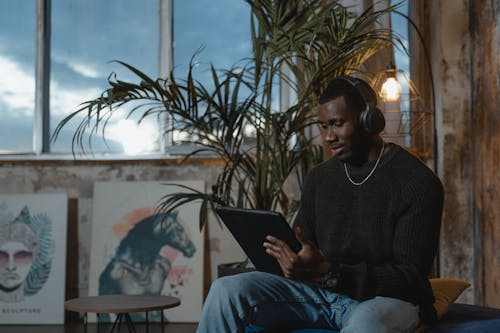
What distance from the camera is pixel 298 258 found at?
2.19 meters

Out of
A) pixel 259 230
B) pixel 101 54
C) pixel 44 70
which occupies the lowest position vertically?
pixel 259 230

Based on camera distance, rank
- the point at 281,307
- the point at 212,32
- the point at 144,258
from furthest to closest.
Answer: the point at 212,32, the point at 144,258, the point at 281,307

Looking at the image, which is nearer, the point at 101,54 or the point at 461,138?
the point at 461,138

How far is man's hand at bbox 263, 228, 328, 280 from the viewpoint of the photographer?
86.3 inches

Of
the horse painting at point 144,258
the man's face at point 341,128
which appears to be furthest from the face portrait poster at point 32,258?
the man's face at point 341,128

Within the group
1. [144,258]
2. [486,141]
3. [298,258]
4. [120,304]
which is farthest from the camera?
[144,258]

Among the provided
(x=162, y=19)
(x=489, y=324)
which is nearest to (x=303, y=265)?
(x=489, y=324)

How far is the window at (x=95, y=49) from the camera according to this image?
5.61m

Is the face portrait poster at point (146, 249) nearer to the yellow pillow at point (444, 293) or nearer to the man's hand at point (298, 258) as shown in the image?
the yellow pillow at point (444, 293)

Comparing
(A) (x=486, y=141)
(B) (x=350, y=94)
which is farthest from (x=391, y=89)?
(B) (x=350, y=94)

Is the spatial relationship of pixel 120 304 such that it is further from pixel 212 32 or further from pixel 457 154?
pixel 212 32

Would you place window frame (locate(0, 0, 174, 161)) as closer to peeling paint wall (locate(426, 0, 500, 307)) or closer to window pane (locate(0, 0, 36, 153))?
window pane (locate(0, 0, 36, 153))

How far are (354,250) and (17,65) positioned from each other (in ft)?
13.4

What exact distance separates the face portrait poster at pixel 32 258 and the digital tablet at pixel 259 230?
10.0ft
